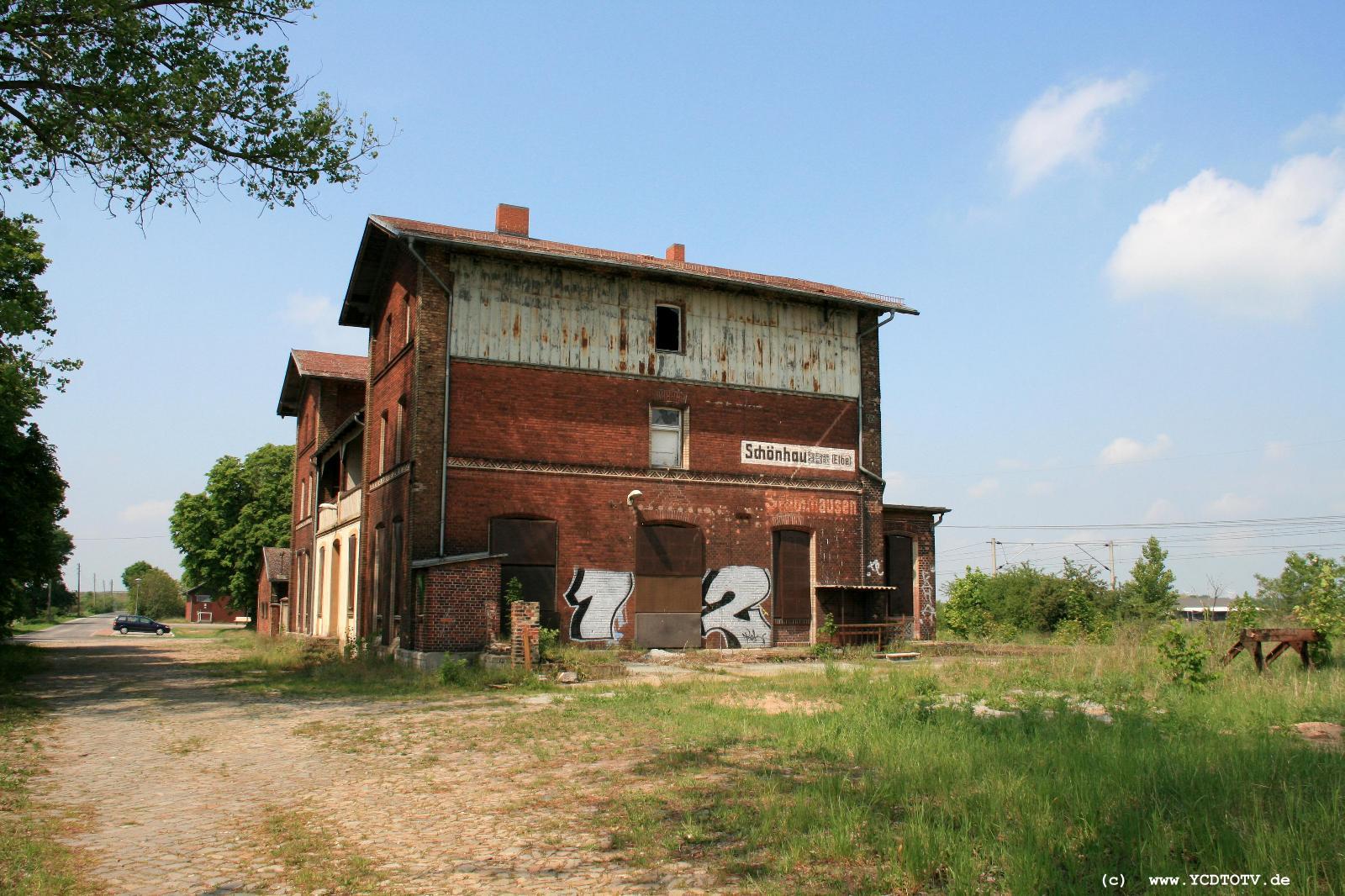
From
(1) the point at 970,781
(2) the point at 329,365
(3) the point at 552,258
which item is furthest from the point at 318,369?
(1) the point at 970,781

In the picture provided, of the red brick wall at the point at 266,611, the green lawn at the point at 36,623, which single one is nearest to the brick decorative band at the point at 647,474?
the red brick wall at the point at 266,611

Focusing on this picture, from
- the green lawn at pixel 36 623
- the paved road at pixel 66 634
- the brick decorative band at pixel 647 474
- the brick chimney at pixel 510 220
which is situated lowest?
the green lawn at pixel 36 623

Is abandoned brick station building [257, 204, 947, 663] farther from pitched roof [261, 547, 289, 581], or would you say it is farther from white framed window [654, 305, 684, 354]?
pitched roof [261, 547, 289, 581]

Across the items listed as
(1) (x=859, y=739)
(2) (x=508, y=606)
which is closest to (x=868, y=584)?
(2) (x=508, y=606)

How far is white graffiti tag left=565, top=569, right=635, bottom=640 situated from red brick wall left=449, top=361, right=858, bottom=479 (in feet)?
7.92

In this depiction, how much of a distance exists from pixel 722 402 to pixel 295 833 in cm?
1696

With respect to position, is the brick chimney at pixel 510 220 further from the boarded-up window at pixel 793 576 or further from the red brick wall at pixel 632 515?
the boarded-up window at pixel 793 576

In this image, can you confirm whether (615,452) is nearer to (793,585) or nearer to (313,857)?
(793,585)

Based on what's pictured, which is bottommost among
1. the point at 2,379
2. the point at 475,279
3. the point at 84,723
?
the point at 84,723

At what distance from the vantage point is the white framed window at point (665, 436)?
71.6ft

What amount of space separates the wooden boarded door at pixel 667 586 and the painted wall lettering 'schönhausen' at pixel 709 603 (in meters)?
0.23

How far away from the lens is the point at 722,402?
2248 cm

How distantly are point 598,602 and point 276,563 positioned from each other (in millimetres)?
27295

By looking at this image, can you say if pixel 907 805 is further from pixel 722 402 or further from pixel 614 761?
pixel 722 402
